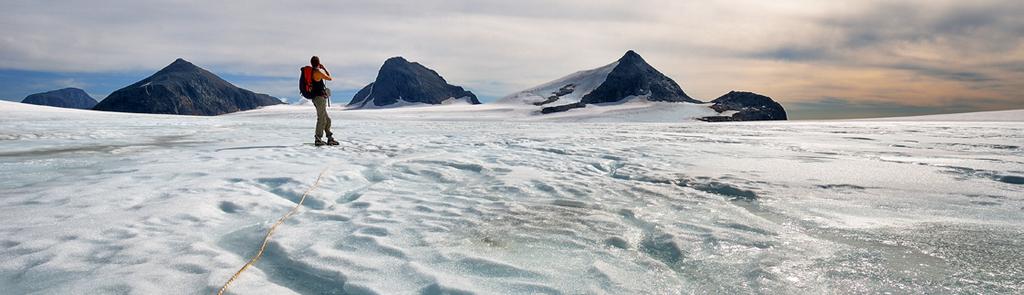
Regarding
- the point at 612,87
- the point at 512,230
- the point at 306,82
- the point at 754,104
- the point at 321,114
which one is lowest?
the point at 512,230

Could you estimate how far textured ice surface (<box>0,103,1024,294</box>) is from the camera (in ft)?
8.29

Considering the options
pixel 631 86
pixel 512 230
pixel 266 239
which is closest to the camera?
pixel 266 239

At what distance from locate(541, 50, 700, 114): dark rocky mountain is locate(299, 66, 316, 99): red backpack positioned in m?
121

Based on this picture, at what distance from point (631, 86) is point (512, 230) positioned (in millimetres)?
143891

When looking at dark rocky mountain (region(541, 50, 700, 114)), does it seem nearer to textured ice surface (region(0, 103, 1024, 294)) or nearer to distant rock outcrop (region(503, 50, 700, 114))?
distant rock outcrop (region(503, 50, 700, 114))

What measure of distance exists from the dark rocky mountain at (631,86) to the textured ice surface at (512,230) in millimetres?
125347

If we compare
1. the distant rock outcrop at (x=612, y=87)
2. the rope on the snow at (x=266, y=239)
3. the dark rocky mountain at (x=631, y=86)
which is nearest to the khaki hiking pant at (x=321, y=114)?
the rope on the snow at (x=266, y=239)

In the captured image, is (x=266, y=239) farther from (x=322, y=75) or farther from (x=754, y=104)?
(x=754, y=104)

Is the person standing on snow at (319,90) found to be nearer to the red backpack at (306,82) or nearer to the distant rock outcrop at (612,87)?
the red backpack at (306,82)

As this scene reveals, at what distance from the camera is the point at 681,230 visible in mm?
3541

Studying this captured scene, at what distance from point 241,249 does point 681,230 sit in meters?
3.06

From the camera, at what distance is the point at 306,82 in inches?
431

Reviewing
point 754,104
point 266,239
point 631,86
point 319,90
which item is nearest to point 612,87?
point 631,86

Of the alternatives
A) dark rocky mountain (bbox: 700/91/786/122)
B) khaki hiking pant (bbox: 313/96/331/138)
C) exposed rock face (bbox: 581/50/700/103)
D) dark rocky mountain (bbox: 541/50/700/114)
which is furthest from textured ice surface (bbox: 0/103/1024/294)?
exposed rock face (bbox: 581/50/700/103)
